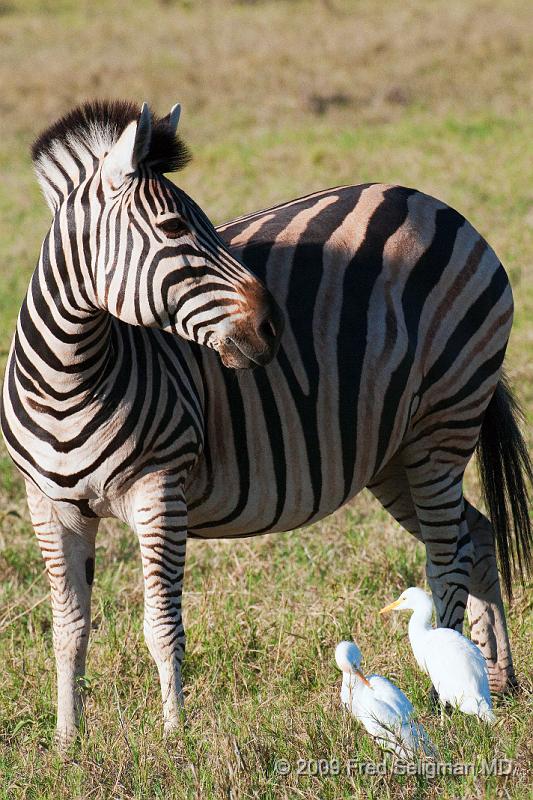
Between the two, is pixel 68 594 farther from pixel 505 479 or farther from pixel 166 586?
pixel 505 479

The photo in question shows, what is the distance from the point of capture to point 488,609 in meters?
4.72

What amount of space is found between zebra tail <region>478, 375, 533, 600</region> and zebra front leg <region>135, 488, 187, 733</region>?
1.63 m

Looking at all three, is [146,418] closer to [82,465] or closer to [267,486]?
[82,465]

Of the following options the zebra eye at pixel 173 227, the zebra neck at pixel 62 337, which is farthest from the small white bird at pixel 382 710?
the zebra eye at pixel 173 227

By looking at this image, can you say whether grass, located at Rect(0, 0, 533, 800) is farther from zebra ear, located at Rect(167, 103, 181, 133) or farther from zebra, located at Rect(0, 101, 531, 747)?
zebra ear, located at Rect(167, 103, 181, 133)

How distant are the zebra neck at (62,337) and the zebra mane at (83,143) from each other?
251 mm

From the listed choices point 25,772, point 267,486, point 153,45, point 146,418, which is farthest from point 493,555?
point 153,45

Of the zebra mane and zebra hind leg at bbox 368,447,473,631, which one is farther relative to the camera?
zebra hind leg at bbox 368,447,473,631

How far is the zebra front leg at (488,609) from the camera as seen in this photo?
15.1 ft

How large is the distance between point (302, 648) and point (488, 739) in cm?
127

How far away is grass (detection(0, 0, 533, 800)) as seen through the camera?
11.6 ft

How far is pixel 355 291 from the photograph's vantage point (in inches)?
169

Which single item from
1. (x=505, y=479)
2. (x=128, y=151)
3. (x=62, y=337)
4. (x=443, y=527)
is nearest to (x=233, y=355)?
(x=62, y=337)

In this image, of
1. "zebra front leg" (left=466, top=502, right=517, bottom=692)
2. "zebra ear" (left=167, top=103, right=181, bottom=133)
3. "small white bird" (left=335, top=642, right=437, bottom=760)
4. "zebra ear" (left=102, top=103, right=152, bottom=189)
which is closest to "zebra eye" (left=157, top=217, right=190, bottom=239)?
"zebra ear" (left=102, top=103, right=152, bottom=189)
